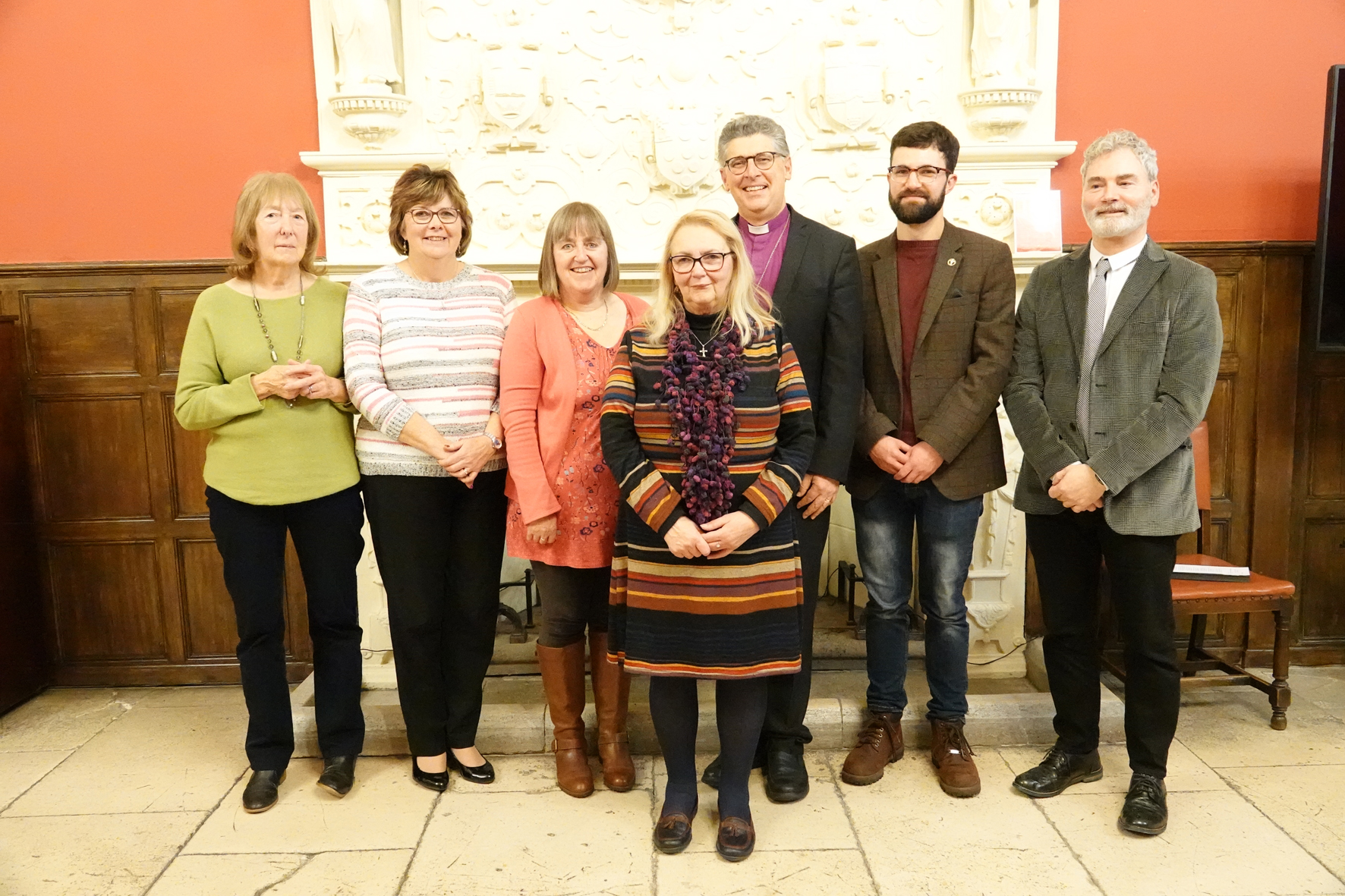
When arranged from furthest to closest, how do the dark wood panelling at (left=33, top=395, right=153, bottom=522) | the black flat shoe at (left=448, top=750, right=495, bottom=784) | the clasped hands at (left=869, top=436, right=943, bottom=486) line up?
the dark wood panelling at (left=33, top=395, right=153, bottom=522), the black flat shoe at (left=448, top=750, right=495, bottom=784), the clasped hands at (left=869, top=436, right=943, bottom=486)

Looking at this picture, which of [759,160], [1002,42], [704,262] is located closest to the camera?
[704,262]

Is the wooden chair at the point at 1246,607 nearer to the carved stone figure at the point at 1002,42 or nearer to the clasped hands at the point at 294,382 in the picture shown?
the carved stone figure at the point at 1002,42

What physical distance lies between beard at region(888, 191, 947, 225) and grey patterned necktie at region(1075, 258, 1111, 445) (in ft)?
1.48

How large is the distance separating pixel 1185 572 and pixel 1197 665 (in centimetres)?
50

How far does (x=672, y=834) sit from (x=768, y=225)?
1.59m

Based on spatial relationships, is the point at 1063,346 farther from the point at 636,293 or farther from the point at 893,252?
the point at 636,293

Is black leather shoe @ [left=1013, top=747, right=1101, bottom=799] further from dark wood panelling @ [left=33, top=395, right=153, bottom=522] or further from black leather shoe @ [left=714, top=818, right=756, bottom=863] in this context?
dark wood panelling @ [left=33, top=395, right=153, bottom=522]

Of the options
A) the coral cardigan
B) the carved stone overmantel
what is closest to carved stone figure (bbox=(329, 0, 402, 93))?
the carved stone overmantel

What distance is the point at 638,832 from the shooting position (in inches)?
98.5

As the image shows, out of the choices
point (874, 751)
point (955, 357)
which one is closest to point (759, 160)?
point (955, 357)

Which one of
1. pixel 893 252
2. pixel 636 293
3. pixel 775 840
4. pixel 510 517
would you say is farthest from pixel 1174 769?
pixel 636 293

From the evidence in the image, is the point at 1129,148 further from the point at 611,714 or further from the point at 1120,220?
the point at 611,714

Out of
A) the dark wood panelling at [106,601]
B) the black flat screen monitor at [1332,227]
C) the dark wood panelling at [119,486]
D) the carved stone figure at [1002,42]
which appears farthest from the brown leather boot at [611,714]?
the black flat screen monitor at [1332,227]

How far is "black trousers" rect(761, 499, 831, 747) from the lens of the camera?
8.53 feet
